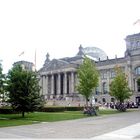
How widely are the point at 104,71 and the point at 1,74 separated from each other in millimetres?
77866

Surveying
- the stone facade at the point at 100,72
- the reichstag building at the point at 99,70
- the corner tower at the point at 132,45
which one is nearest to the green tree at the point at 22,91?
the reichstag building at the point at 99,70

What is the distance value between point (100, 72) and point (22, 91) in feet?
253

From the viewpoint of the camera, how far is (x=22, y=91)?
134 feet

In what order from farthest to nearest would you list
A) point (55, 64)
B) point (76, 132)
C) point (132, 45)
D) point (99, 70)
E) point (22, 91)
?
Result: point (55, 64) → point (99, 70) → point (132, 45) → point (22, 91) → point (76, 132)

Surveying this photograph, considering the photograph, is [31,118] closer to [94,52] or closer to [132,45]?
[132,45]

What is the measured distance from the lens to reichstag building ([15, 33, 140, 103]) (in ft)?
343

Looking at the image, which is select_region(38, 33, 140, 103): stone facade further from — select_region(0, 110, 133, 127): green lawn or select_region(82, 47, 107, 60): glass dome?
select_region(0, 110, 133, 127): green lawn

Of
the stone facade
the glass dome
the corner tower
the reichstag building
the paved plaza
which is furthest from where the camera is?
the glass dome

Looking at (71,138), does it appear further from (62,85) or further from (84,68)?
(62,85)

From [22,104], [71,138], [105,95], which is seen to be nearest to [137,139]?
[71,138]

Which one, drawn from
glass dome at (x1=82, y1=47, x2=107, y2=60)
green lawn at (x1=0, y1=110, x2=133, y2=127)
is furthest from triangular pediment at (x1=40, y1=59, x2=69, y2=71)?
green lawn at (x1=0, y1=110, x2=133, y2=127)

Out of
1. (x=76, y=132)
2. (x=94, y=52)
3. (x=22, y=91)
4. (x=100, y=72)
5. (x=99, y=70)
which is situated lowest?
(x=76, y=132)

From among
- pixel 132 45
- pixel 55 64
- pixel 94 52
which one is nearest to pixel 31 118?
pixel 132 45

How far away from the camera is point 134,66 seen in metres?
104
